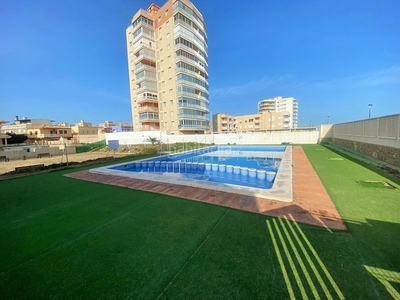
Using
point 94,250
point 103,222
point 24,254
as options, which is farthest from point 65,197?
point 94,250

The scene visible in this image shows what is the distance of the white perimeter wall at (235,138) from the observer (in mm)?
26656

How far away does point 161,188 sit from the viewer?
6.30m

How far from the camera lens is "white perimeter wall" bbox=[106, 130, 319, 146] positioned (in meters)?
26.7

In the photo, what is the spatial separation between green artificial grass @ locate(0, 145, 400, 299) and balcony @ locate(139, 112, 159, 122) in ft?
115

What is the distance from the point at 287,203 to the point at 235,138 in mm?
25067

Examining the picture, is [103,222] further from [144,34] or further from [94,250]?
[144,34]

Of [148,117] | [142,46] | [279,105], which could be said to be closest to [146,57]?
[142,46]

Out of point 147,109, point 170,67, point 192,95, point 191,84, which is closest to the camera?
point 170,67

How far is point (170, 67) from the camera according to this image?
35.1 metres

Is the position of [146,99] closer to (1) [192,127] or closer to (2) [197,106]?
(2) [197,106]

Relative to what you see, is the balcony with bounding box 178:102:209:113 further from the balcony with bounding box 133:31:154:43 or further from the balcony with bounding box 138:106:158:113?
the balcony with bounding box 133:31:154:43

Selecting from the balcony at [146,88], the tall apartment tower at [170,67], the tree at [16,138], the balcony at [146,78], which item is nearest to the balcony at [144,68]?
the tall apartment tower at [170,67]

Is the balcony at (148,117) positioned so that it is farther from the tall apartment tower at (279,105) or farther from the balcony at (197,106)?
the tall apartment tower at (279,105)

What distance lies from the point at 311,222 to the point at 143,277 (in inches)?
134
